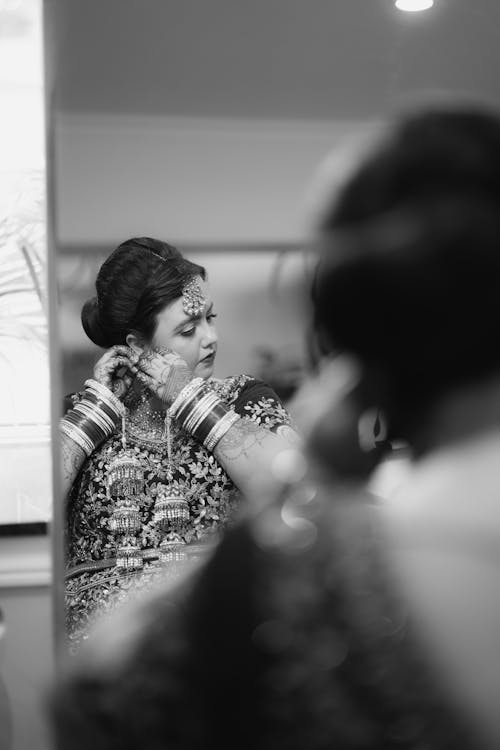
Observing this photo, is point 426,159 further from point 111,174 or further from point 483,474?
point 111,174

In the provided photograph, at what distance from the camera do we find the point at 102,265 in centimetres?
182

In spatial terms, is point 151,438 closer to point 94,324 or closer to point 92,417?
point 92,417

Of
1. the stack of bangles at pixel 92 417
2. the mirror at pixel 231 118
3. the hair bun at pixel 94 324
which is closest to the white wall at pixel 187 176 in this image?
the mirror at pixel 231 118

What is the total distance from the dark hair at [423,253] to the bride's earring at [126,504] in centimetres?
112

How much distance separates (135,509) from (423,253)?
1169 mm

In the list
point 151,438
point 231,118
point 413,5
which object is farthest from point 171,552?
point 413,5

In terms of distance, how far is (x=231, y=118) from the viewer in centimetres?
216

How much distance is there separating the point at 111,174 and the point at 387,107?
71 cm

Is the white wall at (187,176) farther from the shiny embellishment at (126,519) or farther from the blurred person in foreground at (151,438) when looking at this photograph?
the shiny embellishment at (126,519)

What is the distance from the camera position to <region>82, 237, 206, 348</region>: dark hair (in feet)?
5.72

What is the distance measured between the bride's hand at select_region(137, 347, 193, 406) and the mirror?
14cm

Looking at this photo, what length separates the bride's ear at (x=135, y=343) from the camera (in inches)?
69.6

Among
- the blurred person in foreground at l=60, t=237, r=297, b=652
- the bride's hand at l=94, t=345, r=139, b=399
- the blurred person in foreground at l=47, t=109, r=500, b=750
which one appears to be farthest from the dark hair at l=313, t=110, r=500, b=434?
the bride's hand at l=94, t=345, r=139, b=399

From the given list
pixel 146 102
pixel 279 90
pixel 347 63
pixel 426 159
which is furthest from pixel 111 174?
pixel 426 159
